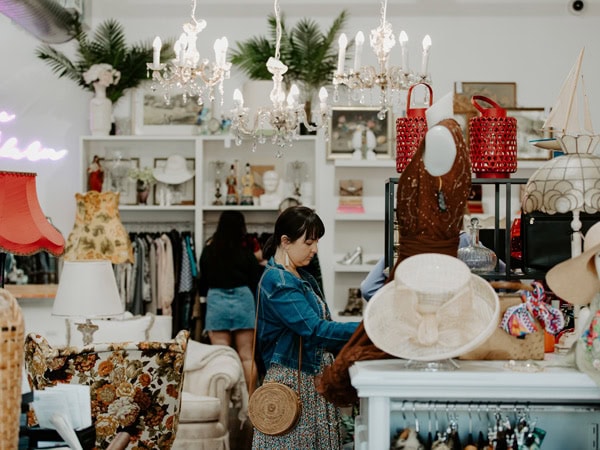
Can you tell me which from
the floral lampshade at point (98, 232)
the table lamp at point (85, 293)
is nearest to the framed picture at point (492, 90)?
the floral lampshade at point (98, 232)

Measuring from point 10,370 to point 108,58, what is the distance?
5.62 metres

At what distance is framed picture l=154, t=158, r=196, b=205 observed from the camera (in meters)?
7.23

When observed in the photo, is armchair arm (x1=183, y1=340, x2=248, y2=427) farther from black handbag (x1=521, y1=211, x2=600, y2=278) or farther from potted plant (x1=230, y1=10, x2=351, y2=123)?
black handbag (x1=521, y1=211, x2=600, y2=278)

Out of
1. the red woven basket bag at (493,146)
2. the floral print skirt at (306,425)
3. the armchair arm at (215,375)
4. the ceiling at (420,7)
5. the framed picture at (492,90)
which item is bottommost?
the armchair arm at (215,375)

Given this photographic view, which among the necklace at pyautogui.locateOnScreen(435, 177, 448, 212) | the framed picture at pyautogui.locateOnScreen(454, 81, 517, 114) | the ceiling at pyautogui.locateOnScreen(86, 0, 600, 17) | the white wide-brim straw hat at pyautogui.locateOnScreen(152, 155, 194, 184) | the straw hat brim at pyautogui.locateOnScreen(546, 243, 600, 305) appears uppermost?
the ceiling at pyautogui.locateOnScreen(86, 0, 600, 17)

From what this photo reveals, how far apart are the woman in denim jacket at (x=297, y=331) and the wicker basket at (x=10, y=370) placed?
1396 mm

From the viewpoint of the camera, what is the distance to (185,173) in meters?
7.20

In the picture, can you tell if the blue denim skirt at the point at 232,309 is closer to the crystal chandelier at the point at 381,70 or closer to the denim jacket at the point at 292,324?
the crystal chandelier at the point at 381,70

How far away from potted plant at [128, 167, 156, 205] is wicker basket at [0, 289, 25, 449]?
17.3 ft

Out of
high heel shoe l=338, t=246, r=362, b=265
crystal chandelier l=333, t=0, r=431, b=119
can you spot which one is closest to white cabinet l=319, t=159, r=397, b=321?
high heel shoe l=338, t=246, r=362, b=265

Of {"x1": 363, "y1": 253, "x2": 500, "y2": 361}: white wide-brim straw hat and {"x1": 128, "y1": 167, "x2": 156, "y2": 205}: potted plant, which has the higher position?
{"x1": 128, "y1": 167, "x2": 156, "y2": 205}: potted plant

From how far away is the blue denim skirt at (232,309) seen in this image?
632cm

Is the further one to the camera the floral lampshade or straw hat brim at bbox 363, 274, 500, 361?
the floral lampshade

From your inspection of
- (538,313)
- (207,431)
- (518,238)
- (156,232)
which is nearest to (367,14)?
(156,232)
